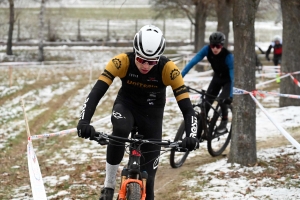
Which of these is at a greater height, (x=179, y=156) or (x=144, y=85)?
(x=144, y=85)

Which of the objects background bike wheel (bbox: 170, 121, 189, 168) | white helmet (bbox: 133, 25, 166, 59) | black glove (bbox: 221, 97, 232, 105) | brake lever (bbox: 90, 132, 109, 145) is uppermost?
white helmet (bbox: 133, 25, 166, 59)

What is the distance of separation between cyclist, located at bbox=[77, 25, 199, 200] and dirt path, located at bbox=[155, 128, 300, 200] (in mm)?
1714

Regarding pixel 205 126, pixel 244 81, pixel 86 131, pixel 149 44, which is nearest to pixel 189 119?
pixel 149 44

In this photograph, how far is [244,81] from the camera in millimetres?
7625

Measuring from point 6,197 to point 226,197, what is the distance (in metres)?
3.11

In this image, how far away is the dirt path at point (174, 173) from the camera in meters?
6.94

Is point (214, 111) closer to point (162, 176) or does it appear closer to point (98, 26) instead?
point (162, 176)

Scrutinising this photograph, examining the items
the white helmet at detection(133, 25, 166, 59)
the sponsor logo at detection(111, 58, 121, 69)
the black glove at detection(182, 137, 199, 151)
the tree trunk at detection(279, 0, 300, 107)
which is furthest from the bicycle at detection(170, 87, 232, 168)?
the tree trunk at detection(279, 0, 300, 107)

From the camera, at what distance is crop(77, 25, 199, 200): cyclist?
15.8 feet

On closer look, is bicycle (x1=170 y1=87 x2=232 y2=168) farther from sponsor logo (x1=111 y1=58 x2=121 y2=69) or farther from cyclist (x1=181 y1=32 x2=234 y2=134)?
sponsor logo (x1=111 y1=58 x2=121 y2=69)

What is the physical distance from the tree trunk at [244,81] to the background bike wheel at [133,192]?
3685 millimetres

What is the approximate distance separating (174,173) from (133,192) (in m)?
3.69

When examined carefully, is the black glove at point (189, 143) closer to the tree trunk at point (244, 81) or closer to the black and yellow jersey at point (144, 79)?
the black and yellow jersey at point (144, 79)

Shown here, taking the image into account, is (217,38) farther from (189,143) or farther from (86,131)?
(86,131)
